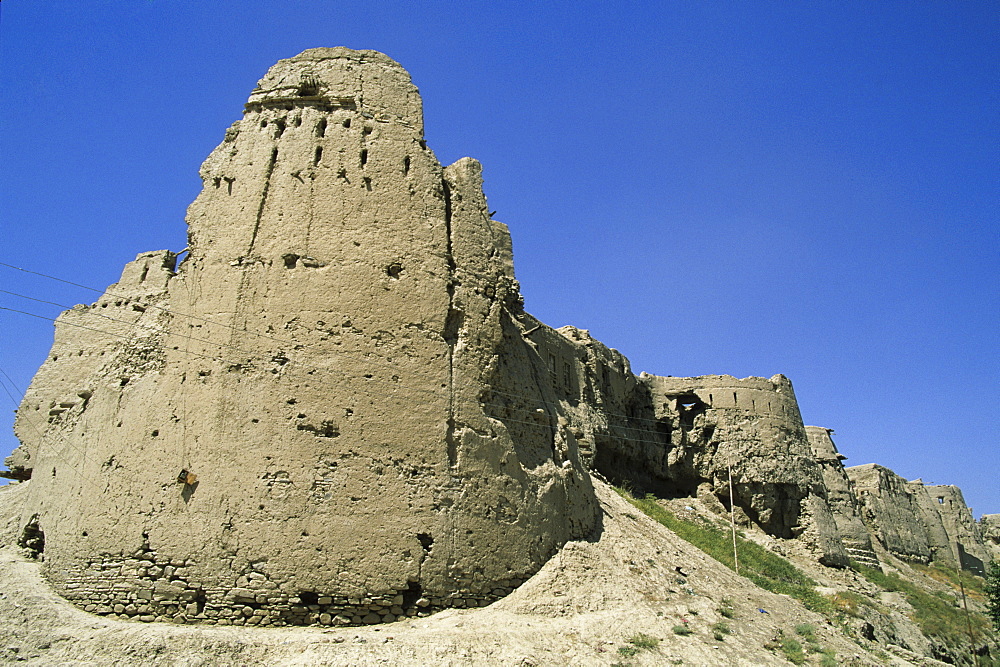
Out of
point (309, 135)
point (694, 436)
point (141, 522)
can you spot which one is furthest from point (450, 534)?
point (694, 436)

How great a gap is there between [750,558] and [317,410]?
14.9 metres

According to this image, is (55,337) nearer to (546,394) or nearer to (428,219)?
(428,219)

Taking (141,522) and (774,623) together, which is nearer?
(141,522)

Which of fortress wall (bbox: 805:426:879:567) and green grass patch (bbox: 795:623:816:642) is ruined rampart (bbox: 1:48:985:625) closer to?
green grass patch (bbox: 795:623:816:642)

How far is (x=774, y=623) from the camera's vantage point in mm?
12125

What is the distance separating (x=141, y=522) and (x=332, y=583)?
2878mm

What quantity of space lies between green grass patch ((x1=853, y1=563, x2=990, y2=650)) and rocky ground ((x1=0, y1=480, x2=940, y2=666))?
927 cm

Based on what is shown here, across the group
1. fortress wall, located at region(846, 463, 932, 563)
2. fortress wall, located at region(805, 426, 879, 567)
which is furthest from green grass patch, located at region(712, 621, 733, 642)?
fortress wall, located at region(846, 463, 932, 563)

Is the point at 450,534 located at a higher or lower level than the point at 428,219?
lower

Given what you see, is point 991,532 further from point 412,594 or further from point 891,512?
point 412,594

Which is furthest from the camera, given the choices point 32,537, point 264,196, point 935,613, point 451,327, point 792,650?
point 935,613

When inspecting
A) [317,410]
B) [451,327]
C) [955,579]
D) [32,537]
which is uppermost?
[451,327]

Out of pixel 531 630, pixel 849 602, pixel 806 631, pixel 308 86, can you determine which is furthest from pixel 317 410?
pixel 849 602

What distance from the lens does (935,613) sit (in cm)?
2245
